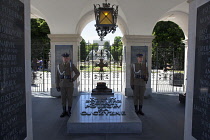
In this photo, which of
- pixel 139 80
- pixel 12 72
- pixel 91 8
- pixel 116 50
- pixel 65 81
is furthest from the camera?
pixel 116 50

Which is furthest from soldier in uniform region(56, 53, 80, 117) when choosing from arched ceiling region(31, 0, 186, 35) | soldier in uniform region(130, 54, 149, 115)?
arched ceiling region(31, 0, 186, 35)

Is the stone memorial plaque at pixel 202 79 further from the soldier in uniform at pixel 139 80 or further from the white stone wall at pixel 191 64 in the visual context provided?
the soldier in uniform at pixel 139 80

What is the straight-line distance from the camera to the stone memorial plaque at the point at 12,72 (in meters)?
1.91

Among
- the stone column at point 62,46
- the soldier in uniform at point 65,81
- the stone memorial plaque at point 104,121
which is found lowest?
the stone memorial plaque at point 104,121

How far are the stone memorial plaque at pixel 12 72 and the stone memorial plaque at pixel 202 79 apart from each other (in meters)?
2.41

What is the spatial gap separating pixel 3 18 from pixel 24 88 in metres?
0.97

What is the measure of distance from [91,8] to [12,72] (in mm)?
7175

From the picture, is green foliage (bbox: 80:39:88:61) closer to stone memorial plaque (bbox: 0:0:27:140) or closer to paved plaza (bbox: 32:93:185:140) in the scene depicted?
paved plaza (bbox: 32:93:185:140)

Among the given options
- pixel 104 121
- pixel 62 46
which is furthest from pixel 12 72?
pixel 62 46

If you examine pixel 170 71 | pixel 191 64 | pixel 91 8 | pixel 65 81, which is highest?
pixel 91 8

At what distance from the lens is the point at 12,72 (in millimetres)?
2096

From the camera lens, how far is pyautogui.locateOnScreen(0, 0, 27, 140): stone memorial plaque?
191 cm

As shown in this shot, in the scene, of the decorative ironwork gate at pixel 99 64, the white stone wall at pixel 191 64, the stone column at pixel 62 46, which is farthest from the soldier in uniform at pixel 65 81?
the white stone wall at pixel 191 64

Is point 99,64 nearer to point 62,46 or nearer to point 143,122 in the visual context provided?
point 62,46
